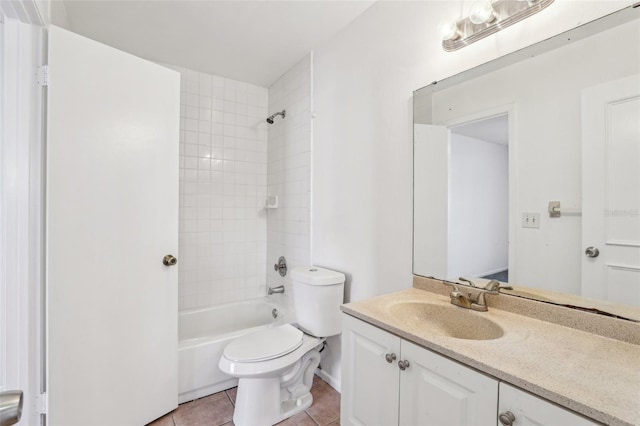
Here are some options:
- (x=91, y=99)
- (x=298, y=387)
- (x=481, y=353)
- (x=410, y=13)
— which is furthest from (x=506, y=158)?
(x=91, y=99)

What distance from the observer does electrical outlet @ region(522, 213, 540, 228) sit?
110cm

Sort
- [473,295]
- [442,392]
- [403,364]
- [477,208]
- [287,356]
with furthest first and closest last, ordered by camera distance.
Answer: [287,356], [477,208], [473,295], [403,364], [442,392]

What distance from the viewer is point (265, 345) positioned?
168 cm

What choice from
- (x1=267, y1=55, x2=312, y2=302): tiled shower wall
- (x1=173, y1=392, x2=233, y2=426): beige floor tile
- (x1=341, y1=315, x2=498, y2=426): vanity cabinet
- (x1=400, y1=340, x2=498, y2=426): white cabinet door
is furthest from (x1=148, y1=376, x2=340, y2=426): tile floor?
(x1=400, y1=340, x2=498, y2=426): white cabinet door

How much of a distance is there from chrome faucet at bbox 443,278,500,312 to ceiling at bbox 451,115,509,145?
0.59 m

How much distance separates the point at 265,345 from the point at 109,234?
1.03 m

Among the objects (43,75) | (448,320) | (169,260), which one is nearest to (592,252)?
(448,320)

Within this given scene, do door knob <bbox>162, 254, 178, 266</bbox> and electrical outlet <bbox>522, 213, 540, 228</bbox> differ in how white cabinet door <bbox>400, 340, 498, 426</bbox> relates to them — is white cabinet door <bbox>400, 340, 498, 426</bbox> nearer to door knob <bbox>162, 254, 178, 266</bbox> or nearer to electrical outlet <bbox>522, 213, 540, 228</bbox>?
electrical outlet <bbox>522, 213, 540, 228</bbox>

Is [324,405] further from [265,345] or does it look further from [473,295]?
[473,295]

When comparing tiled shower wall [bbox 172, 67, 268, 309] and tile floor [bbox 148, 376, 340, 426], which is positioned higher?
tiled shower wall [bbox 172, 67, 268, 309]

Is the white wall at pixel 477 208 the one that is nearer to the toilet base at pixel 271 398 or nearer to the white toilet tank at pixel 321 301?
the white toilet tank at pixel 321 301

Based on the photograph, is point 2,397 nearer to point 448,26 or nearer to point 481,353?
point 481,353

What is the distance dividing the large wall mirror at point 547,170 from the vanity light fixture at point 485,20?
0.42ft

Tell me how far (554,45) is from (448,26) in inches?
17.0
